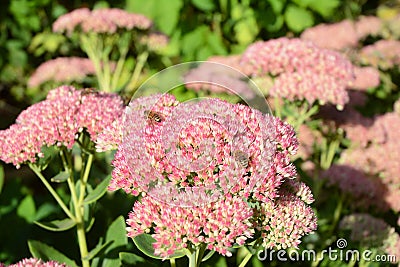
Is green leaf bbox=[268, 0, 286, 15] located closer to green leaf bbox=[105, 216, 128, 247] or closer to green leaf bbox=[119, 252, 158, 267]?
green leaf bbox=[105, 216, 128, 247]

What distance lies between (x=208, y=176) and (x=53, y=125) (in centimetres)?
41

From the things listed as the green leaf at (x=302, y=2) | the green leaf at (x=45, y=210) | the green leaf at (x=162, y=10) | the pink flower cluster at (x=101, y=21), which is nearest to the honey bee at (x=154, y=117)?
the green leaf at (x=45, y=210)

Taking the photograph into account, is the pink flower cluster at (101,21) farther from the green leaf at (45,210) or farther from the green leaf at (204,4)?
the green leaf at (45,210)

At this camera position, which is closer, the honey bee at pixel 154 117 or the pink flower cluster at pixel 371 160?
the honey bee at pixel 154 117

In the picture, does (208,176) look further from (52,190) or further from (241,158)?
(52,190)

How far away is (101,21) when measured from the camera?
2.07 meters

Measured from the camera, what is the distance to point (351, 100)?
83.9 inches

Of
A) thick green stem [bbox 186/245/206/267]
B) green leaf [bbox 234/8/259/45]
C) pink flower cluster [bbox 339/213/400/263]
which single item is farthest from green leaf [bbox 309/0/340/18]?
thick green stem [bbox 186/245/206/267]

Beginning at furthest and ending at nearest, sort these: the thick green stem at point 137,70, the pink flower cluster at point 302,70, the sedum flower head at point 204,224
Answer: the thick green stem at point 137,70
the pink flower cluster at point 302,70
the sedum flower head at point 204,224

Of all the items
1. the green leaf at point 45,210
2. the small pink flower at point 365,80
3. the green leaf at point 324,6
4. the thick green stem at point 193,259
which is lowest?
the green leaf at point 45,210

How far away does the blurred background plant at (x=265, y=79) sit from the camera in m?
1.75

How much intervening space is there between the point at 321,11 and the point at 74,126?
1771 mm

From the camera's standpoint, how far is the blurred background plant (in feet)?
5.75

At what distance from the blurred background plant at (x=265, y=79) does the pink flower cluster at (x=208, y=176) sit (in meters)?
0.28
